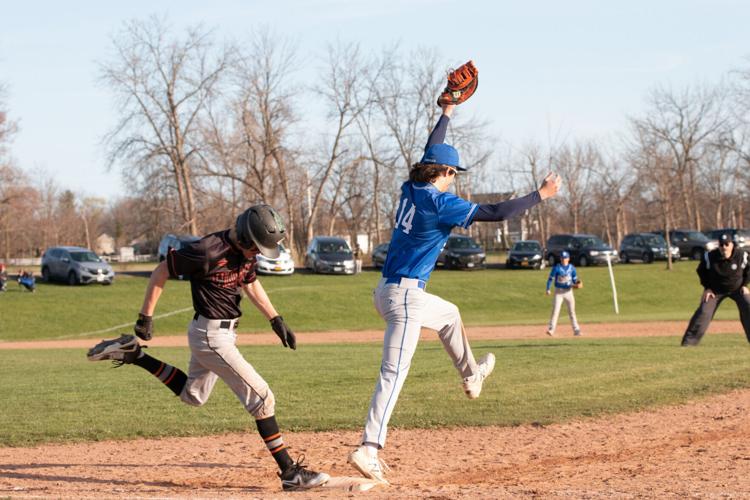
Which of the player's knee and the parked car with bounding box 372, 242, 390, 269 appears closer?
the player's knee

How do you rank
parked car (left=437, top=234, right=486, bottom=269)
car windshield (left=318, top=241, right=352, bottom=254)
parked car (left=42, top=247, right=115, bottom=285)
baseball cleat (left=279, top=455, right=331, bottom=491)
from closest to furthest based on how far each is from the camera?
baseball cleat (left=279, top=455, right=331, bottom=491) → parked car (left=42, top=247, right=115, bottom=285) → car windshield (left=318, top=241, right=352, bottom=254) → parked car (left=437, top=234, right=486, bottom=269)

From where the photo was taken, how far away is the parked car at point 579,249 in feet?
153

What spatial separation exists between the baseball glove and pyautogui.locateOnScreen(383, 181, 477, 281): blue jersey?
4.45 feet

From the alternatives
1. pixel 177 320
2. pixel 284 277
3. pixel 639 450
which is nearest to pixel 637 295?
pixel 284 277

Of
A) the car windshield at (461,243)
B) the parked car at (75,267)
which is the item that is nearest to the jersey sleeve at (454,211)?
the parked car at (75,267)

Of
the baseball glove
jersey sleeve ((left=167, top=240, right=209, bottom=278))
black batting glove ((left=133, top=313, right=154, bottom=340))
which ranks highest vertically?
the baseball glove

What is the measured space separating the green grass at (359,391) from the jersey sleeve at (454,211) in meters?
3.58

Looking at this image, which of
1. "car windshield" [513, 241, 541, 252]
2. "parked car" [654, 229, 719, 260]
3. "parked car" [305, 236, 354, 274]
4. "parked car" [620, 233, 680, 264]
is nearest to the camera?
"parked car" [305, 236, 354, 274]

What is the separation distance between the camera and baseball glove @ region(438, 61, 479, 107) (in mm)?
7621

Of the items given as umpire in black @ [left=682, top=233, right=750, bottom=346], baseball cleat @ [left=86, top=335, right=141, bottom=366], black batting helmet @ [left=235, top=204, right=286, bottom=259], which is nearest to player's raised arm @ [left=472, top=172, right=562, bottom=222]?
black batting helmet @ [left=235, top=204, right=286, bottom=259]

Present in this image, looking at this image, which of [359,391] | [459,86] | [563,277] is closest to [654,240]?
[563,277]

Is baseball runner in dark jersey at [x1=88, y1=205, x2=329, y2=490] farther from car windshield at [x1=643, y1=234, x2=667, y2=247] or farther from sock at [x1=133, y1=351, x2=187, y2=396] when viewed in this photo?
car windshield at [x1=643, y1=234, x2=667, y2=247]

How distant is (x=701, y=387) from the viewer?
11.4 m

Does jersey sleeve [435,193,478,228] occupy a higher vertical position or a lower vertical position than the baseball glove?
lower
